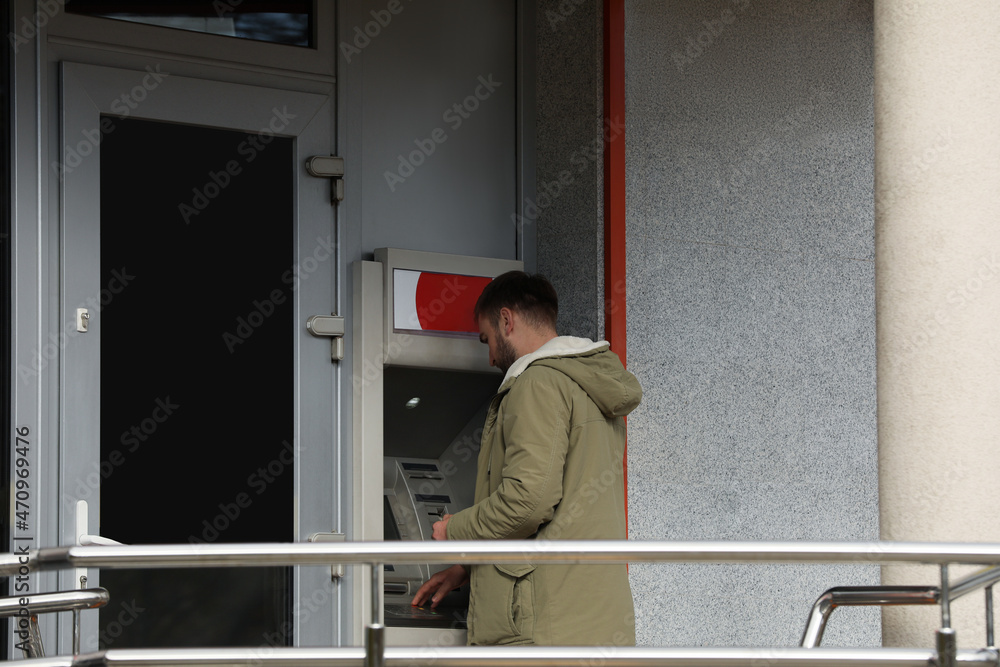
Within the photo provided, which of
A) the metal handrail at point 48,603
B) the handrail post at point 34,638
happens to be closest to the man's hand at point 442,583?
the handrail post at point 34,638

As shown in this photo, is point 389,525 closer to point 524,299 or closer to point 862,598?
point 524,299

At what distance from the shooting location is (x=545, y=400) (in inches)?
138

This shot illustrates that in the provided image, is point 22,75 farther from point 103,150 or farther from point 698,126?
point 698,126

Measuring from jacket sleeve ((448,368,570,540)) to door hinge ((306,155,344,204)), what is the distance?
1056mm

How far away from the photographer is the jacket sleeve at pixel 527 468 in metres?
3.42

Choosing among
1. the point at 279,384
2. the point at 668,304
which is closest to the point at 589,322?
the point at 668,304

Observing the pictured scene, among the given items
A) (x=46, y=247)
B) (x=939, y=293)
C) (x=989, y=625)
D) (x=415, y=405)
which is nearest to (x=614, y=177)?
(x=415, y=405)

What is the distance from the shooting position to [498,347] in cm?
382

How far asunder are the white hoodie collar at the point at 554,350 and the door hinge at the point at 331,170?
923 millimetres

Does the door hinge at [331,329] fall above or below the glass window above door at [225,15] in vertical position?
below

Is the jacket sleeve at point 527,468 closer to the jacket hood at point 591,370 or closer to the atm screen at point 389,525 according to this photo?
the jacket hood at point 591,370

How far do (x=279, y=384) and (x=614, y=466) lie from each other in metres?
1.17

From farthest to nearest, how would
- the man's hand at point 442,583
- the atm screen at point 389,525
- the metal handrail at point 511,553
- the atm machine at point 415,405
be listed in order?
1. the atm screen at point 389,525
2. the atm machine at point 415,405
3. the man's hand at point 442,583
4. the metal handrail at point 511,553

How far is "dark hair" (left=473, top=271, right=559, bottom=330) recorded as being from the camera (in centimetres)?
379
